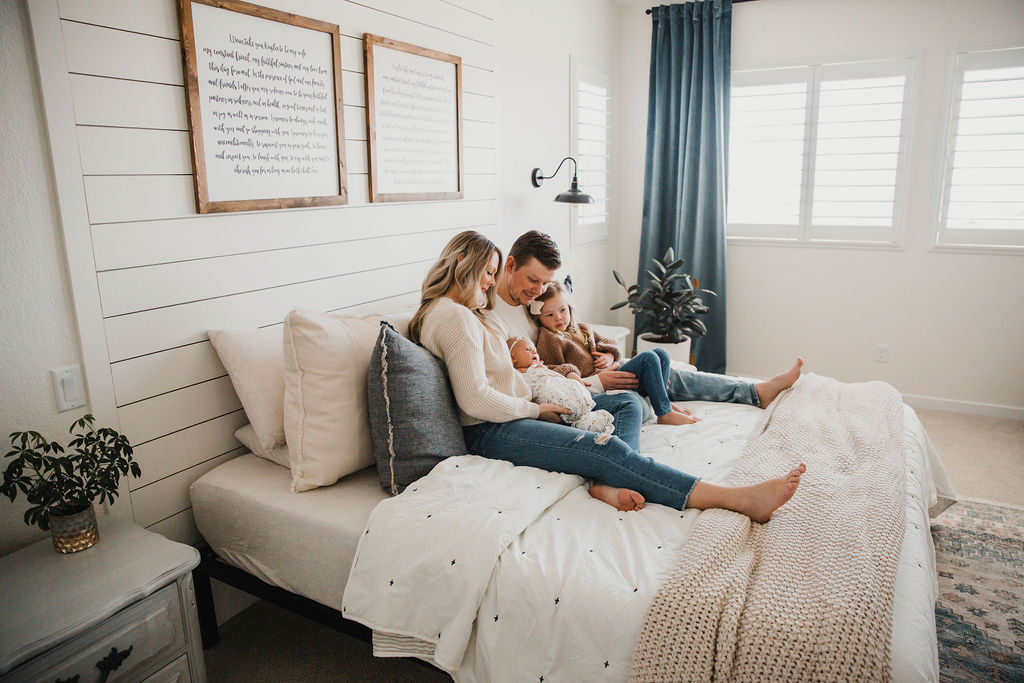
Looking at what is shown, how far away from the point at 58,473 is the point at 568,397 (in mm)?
1407

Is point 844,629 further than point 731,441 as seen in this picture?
No

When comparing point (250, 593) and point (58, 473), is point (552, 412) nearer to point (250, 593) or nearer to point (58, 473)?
point (250, 593)

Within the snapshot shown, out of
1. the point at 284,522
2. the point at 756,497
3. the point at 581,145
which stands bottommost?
the point at 284,522

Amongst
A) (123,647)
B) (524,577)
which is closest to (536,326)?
(524,577)

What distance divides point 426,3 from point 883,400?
2380mm

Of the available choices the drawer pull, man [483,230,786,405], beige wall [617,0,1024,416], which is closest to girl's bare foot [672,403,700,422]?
man [483,230,786,405]

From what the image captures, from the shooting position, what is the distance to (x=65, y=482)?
5.00 feet

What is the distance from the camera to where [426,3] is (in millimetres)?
2756

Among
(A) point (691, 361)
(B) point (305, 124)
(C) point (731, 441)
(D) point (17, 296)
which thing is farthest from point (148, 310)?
(A) point (691, 361)

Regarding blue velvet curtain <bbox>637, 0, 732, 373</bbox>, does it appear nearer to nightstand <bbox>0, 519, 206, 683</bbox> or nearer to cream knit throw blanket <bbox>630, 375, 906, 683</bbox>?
cream knit throw blanket <bbox>630, 375, 906, 683</bbox>

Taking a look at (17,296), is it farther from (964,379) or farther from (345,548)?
(964,379)

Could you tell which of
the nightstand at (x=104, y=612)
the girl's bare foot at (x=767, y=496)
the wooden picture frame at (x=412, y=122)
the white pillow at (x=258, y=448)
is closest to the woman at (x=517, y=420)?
the girl's bare foot at (x=767, y=496)

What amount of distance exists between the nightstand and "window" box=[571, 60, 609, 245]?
310 cm

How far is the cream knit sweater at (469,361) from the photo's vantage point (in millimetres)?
2014
